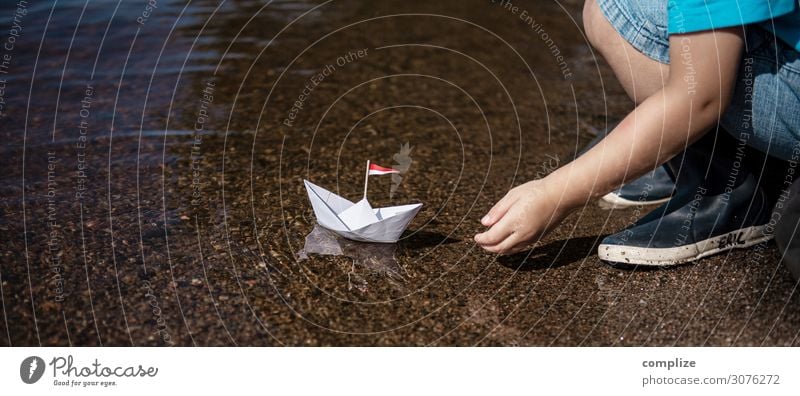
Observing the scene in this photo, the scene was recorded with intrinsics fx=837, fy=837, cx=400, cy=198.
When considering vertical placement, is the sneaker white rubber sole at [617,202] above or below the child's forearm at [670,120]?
below

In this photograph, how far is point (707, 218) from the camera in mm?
2906

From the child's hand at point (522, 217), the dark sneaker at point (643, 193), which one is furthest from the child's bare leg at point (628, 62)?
the dark sneaker at point (643, 193)

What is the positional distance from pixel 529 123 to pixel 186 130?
1691 mm

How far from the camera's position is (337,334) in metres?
2.53

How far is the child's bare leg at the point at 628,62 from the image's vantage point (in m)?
2.71

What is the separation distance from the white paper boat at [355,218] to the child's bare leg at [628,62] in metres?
0.85

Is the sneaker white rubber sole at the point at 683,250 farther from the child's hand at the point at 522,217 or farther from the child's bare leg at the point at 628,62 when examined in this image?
the child's bare leg at the point at 628,62

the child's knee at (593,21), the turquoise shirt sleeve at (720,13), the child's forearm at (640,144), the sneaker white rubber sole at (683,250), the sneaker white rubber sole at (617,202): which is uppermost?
the turquoise shirt sleeve at (720,13)

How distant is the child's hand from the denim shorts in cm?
59

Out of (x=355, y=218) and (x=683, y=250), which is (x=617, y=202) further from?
(x=355, y=218)

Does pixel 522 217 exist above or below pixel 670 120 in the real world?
below
